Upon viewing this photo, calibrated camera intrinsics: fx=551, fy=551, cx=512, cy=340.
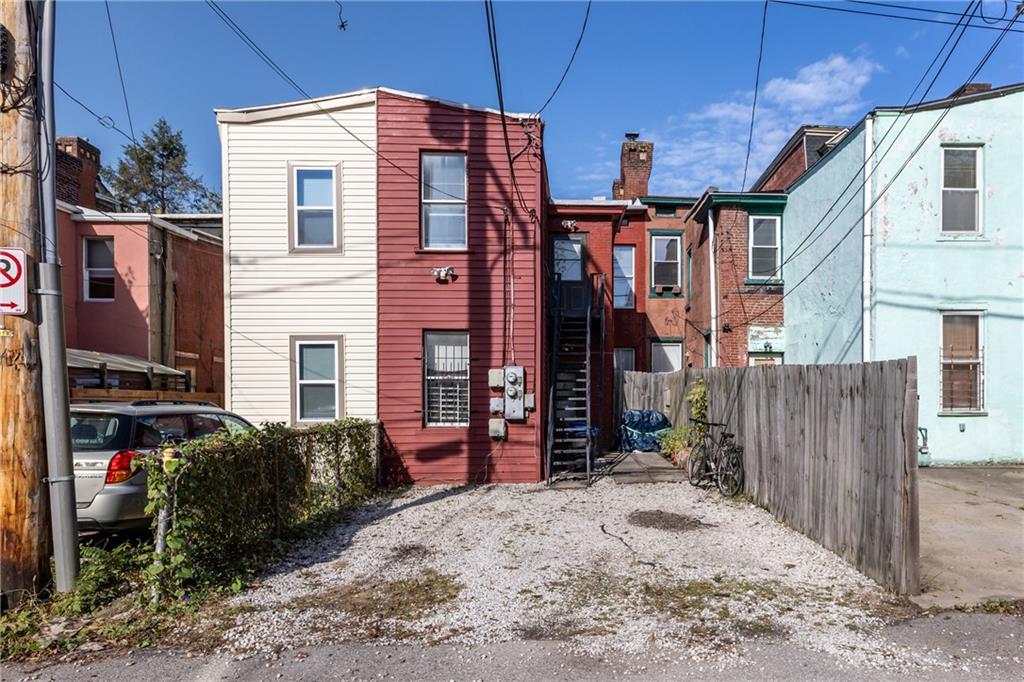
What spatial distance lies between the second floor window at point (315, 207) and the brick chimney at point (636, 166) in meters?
12.1

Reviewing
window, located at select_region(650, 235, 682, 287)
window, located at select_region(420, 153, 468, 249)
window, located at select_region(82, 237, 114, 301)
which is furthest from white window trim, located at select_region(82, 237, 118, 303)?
window, located at select_region(650, 235, 682, 287)

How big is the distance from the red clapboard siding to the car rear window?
162 inches

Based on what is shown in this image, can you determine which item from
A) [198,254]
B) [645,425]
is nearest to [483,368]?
[645,425]

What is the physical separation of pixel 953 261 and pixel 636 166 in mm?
10730

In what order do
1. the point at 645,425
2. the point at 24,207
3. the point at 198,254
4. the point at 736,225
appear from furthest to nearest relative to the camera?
the point at 198,254, the point at 736,225, the point at 645,425, the point at 24,207

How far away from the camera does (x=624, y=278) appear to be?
17.7 meters

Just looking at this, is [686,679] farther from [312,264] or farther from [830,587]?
[312,264]

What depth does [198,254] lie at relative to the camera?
52.1 feet

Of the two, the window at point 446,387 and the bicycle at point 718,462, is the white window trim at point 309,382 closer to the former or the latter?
the window at point 446,387

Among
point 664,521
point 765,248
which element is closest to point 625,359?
point 765,248

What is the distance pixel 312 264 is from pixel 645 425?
8.23 metres

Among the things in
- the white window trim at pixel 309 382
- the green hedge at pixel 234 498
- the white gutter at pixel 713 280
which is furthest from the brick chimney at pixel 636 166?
the green hedge at pixel 234 498

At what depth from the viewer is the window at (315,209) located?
973cm

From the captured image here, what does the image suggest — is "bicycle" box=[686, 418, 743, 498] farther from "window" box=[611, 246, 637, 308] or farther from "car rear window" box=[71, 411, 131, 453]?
"window" box=[611, 246, 637, 308]
